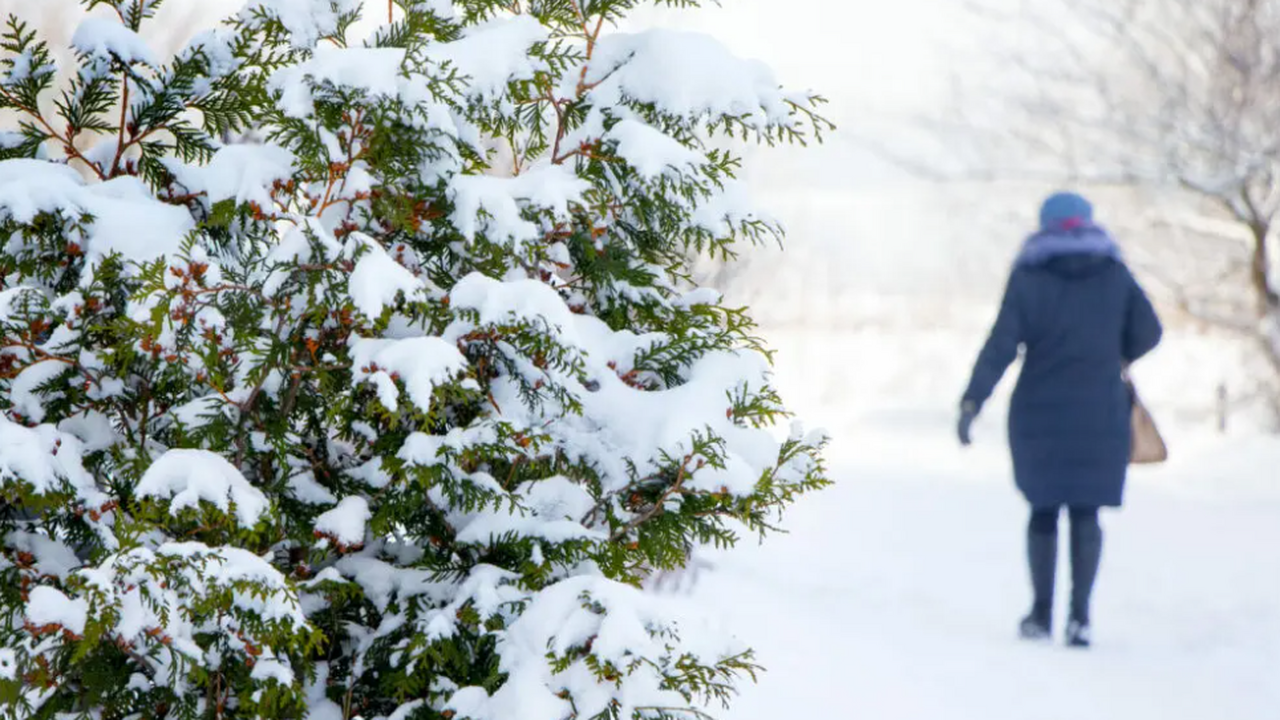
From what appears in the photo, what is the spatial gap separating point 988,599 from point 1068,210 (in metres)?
2.39

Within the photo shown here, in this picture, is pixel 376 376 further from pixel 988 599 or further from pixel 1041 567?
pixel 988 599

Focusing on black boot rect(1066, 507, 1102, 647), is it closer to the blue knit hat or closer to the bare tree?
the blue knit hat

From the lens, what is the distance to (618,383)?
242 cm

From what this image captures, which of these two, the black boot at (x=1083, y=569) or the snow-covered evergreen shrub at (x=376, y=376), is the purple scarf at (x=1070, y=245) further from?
the snow-covered evergreen shrub at (x=376, y=376)

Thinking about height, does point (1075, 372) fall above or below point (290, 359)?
above

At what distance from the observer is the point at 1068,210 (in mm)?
5570

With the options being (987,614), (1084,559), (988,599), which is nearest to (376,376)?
(1084,559)

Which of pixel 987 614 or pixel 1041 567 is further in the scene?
pixel 987 614

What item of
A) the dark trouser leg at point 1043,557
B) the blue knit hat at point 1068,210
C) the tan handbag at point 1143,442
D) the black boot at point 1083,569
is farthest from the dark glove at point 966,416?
the blue knit hat at point 1068,210

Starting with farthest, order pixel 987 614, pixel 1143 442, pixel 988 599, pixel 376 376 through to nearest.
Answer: pixel 988 599 < pixel 987 614 < pixel 1143 442 < pixel 376 376

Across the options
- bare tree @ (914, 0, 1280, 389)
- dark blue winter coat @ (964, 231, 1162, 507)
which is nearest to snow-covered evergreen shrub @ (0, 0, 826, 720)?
dark blue winter coat @ (964, 231, 1162, 507)

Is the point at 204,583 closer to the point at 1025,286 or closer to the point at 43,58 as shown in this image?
the point at 43,58

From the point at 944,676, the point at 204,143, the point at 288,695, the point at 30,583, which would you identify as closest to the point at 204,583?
the point at 288,695

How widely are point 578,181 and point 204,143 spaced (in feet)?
2.80
